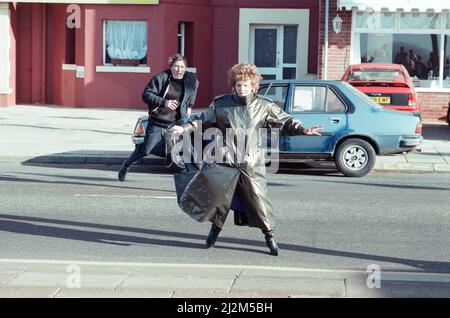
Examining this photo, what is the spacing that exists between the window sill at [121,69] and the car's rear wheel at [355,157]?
1175 centimetres

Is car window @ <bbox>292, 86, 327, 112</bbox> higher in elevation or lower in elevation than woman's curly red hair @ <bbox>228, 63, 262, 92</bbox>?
lower

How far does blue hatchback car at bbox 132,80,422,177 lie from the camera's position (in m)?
15.0

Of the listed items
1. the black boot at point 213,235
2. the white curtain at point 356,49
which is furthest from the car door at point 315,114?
the white curtain at point 356,49

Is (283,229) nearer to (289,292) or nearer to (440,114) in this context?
(289,292)

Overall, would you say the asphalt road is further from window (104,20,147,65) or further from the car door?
window (104,20,147,65)

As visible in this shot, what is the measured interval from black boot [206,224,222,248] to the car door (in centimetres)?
606

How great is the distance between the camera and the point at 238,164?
872 cm

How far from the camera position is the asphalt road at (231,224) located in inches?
348

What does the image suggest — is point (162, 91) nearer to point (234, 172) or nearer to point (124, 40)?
point (234, 172)

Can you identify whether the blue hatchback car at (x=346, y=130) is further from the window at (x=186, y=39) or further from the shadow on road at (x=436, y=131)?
the window at (x=186, y=39)

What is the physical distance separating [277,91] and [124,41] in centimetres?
1159

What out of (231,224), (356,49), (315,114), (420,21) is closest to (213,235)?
(231,224)

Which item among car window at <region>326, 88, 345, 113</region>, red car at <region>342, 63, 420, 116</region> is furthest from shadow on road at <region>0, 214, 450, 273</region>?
red car at <region>342, 63, 420, 116</region>

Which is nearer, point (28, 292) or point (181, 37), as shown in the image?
point (28, 292)
